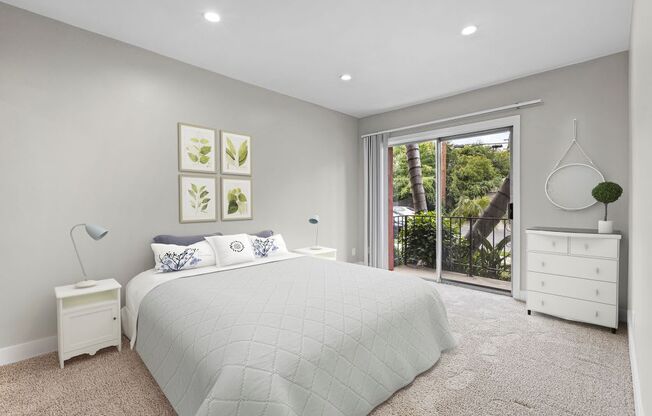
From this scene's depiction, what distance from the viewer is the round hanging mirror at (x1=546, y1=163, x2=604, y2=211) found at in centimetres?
311

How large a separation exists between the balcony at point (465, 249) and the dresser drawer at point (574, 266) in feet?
3.10

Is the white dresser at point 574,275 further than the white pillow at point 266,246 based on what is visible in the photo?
No

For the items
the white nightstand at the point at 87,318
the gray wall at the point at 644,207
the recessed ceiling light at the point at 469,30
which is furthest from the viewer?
the recessed ceiling light at the point at 469,30

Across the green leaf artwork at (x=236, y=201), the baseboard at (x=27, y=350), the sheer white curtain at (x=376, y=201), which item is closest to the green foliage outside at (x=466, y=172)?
the sheer white curtain at (x=376, y=201)

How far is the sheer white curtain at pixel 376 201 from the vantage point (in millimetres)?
4914

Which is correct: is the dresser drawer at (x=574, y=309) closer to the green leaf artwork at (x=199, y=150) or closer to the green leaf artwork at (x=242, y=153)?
the green leaf artwork at (x=242, y=153)

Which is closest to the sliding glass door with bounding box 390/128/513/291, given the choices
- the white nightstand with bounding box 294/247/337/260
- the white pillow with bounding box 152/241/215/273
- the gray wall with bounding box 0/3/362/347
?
the white nightstand with bounding box 294/247/337/260

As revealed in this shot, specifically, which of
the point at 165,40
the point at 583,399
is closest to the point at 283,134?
the point at 165,40

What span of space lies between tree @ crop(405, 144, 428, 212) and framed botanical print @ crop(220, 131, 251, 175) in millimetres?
2668

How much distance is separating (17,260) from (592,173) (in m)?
5.17

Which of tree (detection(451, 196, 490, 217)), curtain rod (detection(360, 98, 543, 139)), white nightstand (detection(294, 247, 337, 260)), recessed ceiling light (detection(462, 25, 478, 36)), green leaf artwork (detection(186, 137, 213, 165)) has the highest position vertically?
recessed ceiling light (detection(462, 25, 478, 36))

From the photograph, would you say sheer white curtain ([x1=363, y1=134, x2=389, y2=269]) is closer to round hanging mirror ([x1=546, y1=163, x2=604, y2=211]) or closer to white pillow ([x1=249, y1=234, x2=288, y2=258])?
white pillow ([x1=249, y1=234, x2=288, y2=258])

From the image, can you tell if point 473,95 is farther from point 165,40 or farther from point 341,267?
point 165,40

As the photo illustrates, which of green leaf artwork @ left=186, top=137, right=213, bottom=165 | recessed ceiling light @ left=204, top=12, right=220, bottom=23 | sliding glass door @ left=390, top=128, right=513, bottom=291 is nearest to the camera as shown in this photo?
recessed ceiling light @ left=204, top=12, right=220, bottom=23
